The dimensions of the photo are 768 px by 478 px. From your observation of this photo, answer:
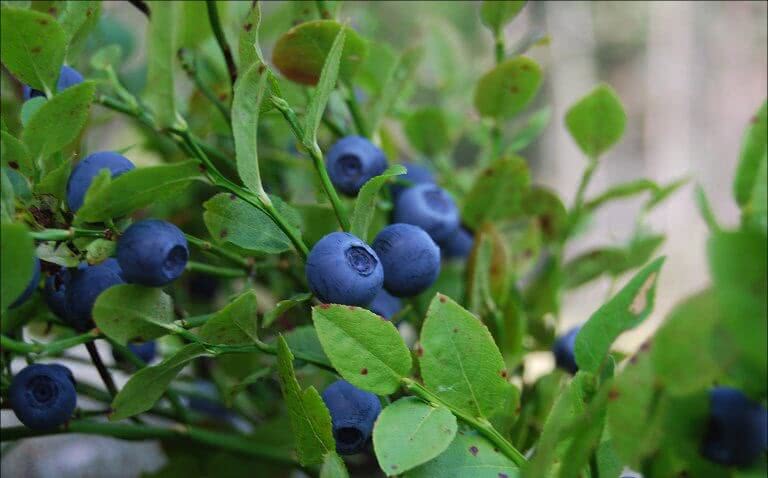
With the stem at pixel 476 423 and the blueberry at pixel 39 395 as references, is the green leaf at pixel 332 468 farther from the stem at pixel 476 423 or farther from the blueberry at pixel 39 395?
the blueberry at pixel 39 395

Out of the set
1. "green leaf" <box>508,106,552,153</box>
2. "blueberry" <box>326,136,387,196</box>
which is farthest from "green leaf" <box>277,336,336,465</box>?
"green leaf" <box>508,106,552,153</box>

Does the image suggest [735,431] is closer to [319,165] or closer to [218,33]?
[319,165]

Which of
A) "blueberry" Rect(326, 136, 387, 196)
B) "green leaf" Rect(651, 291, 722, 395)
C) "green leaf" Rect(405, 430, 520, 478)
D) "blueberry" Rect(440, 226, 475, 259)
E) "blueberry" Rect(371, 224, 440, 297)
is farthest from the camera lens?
"blueberry" Rect(440, 226, 475, 259)

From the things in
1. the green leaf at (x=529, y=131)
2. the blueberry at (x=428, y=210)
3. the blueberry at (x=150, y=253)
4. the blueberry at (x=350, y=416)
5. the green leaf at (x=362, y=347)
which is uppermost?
the blueberry at (x=150, y=253)

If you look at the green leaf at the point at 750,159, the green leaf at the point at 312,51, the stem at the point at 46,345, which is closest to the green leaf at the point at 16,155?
the stem at the point at 46,345

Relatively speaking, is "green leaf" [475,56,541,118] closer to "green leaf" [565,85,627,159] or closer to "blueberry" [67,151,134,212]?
"green leaf" [565,85,627,159]

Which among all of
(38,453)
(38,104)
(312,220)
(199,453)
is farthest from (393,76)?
(38,453)

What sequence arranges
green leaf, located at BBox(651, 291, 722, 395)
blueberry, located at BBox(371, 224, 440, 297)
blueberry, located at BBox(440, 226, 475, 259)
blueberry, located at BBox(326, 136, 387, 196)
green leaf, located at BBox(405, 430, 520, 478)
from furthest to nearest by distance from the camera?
1. blueberry, located at BBox(440, 226, 475, 259)
2. blueberry, located at BBox(326, 136, 387, 196)
3. blueberry, located at BBox(371, 224, 440, 297)
4. green leaf, located at BBox(405, 430, 520, 478)
5. green leaf, located at BBox(651, 291, 722, 395)
